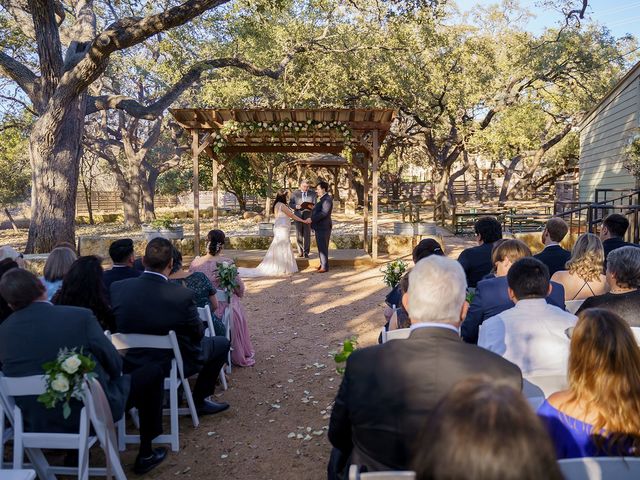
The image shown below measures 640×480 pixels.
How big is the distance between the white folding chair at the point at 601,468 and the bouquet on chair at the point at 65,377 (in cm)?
214

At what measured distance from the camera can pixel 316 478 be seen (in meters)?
3.30

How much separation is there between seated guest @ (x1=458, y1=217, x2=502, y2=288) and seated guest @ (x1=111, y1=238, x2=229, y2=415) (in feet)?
8.19

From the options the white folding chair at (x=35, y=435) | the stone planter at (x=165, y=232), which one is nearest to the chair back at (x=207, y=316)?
the white folding chair at (x=35, y=435)

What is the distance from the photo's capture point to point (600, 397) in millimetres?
1793

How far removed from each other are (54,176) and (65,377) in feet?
32.1

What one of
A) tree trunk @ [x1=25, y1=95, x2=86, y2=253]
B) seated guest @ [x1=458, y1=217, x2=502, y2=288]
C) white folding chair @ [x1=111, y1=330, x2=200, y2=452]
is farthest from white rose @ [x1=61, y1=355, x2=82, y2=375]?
tree trunk @ [x1=25, y1=95, x2=86, y2=253]

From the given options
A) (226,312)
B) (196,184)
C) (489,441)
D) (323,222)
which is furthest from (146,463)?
(196,184)

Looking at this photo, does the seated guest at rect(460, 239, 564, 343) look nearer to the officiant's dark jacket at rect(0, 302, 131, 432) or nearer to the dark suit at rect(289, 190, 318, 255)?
the officiant's dark jacket at rect(0, 302, 131, 432)

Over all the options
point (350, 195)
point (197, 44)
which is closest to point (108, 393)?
point (197, 44)

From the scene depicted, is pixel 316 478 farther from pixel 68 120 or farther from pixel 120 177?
pixel 120 177

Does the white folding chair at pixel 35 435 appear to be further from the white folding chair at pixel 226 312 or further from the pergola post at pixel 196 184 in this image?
the pergola post at pixel 196 184

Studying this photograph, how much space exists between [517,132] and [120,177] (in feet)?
56.1

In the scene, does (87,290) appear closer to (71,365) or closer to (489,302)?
(71,365)

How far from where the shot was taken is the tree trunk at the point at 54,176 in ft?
36.1
